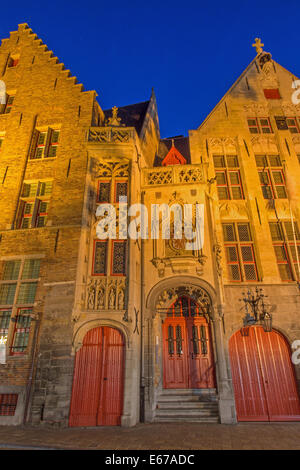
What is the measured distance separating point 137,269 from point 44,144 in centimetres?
751

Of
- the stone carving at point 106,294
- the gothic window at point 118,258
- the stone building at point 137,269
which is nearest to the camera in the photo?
the stone building at point 137,269

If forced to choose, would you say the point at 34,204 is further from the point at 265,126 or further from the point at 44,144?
the point at 265,126

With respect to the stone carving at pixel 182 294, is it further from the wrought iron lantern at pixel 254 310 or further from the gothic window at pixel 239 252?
the gothic window at pixel 239 252

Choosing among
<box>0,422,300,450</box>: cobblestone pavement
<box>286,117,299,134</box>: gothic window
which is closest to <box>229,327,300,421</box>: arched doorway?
<box>0,422,300,450</box>: cobblestone pavement

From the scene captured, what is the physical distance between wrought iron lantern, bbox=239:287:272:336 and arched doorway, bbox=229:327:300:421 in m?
0.33

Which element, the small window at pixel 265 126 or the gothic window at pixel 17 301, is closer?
the gothic window at pixel 17 301

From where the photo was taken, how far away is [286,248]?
1145 centimetres

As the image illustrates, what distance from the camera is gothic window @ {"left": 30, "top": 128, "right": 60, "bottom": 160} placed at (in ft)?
41.2

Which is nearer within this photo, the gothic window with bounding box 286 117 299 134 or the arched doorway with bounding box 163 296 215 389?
the arched doorway with bounding box 163 296 215 389

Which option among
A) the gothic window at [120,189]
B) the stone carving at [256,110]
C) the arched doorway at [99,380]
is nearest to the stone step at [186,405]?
the arched doorway at [99,380]

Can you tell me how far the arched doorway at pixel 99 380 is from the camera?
26.7 feet

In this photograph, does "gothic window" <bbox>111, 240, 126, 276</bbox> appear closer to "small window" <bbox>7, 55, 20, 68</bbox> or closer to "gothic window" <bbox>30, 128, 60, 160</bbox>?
"gothic window" <bbox>30, 128, 60, 160</bbox>

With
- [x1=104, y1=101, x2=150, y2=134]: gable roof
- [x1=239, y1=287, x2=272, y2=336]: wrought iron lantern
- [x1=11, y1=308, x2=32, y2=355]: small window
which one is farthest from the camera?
[x1=104, y1=101, x2=150, y2=134]: gable roof

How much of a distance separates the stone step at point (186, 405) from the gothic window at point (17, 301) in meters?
5.03
